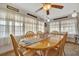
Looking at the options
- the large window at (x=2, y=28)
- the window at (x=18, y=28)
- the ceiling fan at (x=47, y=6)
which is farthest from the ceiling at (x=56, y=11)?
the large window at (x=2, y=28)

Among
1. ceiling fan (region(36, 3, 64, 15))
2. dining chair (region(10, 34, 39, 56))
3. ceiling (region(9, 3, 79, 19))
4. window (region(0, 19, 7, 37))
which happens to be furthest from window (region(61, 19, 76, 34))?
window (region(0, 19, 7, 37))

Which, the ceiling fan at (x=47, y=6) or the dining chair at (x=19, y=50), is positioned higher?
the ceiling fan at (x=47, y=6)

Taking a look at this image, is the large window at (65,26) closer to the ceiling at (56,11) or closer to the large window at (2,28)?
the ceiling at (56,11)

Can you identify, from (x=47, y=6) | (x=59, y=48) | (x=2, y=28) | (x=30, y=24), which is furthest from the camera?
(x=47, y=6)

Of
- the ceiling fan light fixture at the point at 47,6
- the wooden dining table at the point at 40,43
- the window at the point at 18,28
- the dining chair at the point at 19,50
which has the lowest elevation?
the dining chair at the point at 19,50

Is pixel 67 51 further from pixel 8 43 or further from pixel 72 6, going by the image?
pixel 8 43

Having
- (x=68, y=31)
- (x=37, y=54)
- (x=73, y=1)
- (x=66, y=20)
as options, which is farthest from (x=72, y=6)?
(x=37, y=54)

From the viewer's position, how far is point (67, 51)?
5.87 ft

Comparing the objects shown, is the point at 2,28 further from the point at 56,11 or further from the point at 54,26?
the point at 56,11

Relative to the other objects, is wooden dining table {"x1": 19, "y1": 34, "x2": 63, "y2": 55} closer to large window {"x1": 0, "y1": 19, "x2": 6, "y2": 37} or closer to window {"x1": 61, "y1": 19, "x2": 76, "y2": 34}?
window {"x1": 61, "y1": 19, "x2": 76, "y2": 34}

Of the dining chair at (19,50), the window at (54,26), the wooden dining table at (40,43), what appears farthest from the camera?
the window at (54,26)

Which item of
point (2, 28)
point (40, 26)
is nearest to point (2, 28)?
point (2, 28)

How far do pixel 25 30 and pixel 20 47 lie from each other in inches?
13.8

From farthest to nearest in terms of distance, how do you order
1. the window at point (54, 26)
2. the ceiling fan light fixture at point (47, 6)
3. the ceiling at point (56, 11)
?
the ceiling fan light fixture at point (47, 6) → the window at point (54, 26) → the ceiling at point (56, 11)
